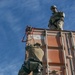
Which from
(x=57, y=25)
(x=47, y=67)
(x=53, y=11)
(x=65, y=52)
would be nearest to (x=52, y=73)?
(x=47, y=67)

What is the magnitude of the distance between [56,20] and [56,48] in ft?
7.98

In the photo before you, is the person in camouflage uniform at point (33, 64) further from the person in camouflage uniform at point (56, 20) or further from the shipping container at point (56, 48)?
the person in camouflage uniform at point (56, 20)

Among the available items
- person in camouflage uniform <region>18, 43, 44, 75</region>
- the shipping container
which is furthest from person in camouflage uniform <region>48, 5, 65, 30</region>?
person in camouflage uniform <region>18, 43, 44, 75</region>

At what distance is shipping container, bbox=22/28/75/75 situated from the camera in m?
10.6

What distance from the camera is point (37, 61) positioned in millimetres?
9266

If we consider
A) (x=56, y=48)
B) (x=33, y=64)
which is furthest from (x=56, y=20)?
(x=33, y=64)

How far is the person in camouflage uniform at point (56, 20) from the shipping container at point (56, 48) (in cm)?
114

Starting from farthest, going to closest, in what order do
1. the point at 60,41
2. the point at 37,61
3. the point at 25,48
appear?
the point at 60,41 → the point at 25,48 → the point at 37,61

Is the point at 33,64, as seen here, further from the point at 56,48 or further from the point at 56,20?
the point at 56,20

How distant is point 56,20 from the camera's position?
13.4 metres

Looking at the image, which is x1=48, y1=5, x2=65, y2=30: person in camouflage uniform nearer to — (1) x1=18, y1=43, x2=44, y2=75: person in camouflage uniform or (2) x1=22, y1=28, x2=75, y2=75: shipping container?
(2) x1=22, y1=28, x2=75, y2=75: shipping container

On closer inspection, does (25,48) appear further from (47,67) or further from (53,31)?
(53,31)

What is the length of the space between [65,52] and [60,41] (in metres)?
0.67

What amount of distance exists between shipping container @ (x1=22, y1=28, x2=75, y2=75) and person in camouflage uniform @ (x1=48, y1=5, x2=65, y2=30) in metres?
1.14
